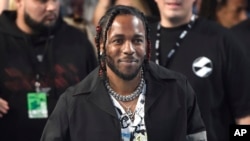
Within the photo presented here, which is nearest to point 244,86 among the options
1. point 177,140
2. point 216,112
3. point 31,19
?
point 216,112

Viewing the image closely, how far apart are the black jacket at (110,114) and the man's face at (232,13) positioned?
2.13 metres

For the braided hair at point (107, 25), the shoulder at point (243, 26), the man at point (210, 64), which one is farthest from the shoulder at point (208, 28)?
the braided hair at point (107, 25)

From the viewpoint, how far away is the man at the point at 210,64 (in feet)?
12.3

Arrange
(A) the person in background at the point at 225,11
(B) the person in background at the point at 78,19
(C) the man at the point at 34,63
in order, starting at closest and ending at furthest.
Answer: (C) the man at the point at 34,63 → (A) the person in background at the point at 225,11 → (B) the person in background at the point at 78,19

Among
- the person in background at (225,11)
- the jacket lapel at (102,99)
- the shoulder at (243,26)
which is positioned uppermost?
the person in background at (225,11)

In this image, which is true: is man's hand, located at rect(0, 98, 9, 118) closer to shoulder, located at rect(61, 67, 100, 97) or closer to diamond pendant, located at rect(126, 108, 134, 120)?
shoulder, located at rect(61, 67, 100, 97)

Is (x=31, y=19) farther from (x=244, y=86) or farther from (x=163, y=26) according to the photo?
(x=244, y=86)

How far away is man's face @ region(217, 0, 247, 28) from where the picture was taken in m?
4.96

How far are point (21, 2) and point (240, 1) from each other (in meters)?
1.64

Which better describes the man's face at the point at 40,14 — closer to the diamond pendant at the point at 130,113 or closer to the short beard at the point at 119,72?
the short beard at the point at 119,72

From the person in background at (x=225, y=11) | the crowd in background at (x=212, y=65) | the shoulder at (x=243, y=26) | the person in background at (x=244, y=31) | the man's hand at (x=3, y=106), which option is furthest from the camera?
the person in background at (x=225, y=11)

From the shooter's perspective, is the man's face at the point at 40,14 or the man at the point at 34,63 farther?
the man's face at the point at 40,14

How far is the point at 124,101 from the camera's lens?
9.52ft

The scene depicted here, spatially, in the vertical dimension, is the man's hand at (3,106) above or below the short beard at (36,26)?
below
